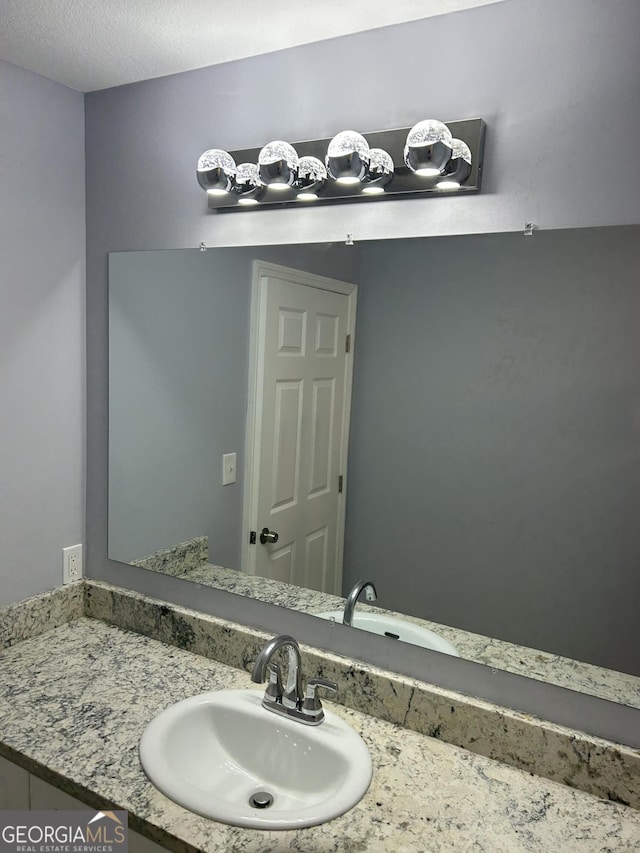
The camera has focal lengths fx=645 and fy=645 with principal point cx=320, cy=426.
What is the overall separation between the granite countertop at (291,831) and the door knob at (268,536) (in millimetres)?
350

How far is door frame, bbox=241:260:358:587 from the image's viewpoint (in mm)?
1507

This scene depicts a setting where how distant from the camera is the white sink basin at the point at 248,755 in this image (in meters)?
1.26

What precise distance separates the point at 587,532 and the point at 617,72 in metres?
0.86

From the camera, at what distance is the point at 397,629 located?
1.49 m

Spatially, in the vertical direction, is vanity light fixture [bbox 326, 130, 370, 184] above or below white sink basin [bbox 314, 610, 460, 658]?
above

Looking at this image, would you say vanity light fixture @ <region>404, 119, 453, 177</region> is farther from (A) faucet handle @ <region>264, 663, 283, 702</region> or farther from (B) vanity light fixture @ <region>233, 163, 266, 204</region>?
(A) faucet handle @ <region>264, 663, 283, 702</region>

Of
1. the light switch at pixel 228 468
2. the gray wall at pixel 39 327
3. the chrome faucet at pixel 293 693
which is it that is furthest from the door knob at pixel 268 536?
the gray wall at pixel 39 327

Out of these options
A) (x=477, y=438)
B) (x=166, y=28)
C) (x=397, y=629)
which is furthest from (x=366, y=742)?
(x=166, y=28)

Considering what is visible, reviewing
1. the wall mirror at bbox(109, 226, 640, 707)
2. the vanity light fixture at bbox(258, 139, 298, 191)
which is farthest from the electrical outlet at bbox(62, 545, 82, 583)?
the vanity light fixture at bbox(258, 139, 298, 191)

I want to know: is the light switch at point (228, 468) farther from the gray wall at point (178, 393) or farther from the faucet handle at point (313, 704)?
the faucet handle at point (313, 704)

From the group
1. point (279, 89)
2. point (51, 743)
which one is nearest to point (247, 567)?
point (51, 743)

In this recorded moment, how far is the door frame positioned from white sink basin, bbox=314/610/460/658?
0.31ft

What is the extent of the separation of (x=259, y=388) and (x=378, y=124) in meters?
0.67

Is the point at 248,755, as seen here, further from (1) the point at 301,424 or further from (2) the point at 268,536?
(1) the point at 301,424
